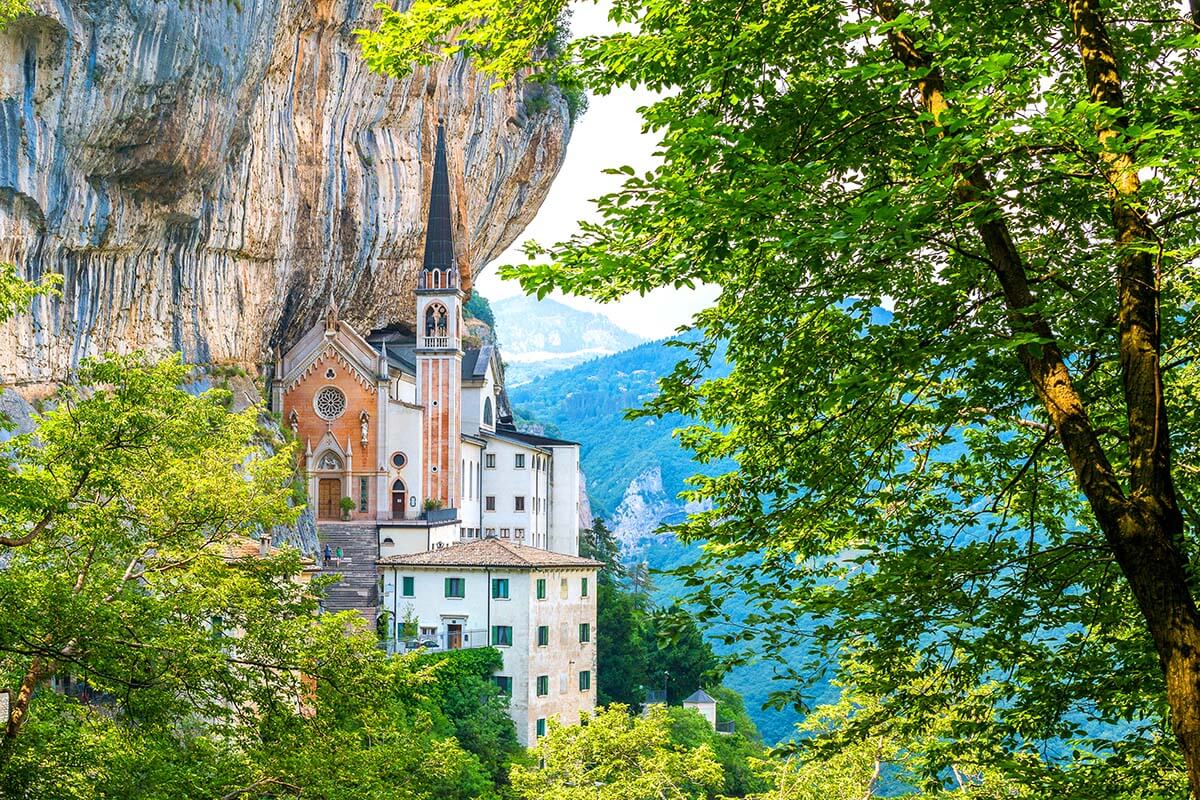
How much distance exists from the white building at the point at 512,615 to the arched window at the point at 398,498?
12.6 m

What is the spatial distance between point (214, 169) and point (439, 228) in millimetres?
25131

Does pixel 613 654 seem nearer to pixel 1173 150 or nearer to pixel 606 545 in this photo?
Answer: pixel 606 545

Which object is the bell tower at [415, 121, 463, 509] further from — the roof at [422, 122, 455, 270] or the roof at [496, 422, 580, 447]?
the roof at [496, 422, 580, 447]

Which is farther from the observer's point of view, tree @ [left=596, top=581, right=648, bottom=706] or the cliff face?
tree @ [left=596, top=581, right=648, bottom=706]

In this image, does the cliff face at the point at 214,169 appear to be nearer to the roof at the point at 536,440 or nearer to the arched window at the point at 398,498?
the arched window at the point at 398,498

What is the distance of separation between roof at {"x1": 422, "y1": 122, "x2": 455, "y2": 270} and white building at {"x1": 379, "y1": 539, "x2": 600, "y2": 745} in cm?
1880

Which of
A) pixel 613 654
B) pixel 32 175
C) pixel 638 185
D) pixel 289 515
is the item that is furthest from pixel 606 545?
pixel 638 185

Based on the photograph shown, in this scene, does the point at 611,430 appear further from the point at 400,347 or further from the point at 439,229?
the point at 439,229

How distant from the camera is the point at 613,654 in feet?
188

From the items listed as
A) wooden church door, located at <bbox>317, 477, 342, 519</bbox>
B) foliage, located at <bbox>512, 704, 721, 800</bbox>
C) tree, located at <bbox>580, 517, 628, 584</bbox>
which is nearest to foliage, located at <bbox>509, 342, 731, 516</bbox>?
tree, located at <bbox>580, 517, 628, 584</bbox>

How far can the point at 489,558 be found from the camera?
45.6 m

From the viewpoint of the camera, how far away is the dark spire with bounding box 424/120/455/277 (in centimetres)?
6025

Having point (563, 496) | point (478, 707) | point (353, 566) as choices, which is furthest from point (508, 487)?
point (478, 707)

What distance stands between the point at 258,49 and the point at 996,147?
111 feet
